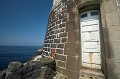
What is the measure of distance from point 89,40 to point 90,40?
0.05 meters

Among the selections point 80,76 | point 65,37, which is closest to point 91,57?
point 80,76

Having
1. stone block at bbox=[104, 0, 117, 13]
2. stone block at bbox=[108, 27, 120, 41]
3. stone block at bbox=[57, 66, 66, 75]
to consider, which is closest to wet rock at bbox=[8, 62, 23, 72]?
stone block at bbox=[57, 66, 66, 75]

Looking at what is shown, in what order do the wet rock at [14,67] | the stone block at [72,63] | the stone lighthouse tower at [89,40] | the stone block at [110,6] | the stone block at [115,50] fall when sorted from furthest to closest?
the wet rock at [14,67] → the stone block at [72,63] → the stone block at [110,6] → the stone lighthouse tower at [89,40] → the stone block at [115,50]

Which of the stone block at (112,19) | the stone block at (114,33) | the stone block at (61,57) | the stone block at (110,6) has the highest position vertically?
the stone block at (110,6)


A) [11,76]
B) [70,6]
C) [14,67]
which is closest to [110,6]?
[70,6]

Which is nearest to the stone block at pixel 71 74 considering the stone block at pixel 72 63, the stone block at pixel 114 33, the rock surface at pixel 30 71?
the stone block at pixel 72 63

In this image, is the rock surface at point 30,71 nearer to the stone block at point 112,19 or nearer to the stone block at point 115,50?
the stone block at point 115,50

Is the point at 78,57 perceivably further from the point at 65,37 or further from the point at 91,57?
the point at 65,37

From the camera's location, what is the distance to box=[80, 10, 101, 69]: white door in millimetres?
4758

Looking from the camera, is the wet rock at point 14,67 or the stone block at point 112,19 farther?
the wet rock at point 14,67

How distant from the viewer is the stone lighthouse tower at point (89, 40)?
4.14 m

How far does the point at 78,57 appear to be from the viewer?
4867mm

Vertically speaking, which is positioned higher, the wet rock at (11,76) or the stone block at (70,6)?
the stone block at (70,6)

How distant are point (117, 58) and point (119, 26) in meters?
1.21
